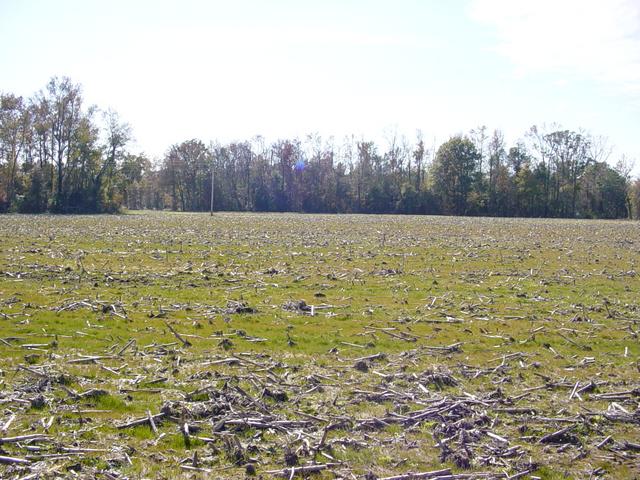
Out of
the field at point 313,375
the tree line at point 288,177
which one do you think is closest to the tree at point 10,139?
the tree line at point 288,177

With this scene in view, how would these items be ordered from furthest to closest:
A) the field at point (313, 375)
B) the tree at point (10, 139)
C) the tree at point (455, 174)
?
1. the tree at point (455, 174)
2. the tree at point (10, 139)
3. the field at point (313, 375)

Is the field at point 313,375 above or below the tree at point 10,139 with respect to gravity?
below

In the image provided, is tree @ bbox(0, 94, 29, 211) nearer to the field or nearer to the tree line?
the tree line

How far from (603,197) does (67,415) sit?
12935 centimetres

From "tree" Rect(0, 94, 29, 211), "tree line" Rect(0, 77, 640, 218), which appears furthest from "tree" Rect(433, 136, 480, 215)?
"tree" Rect(0, 94, 29, 211)

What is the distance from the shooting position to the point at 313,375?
9961 mm

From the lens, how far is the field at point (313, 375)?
7.01m

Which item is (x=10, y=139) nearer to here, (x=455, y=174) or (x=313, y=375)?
(x=455, y=174)

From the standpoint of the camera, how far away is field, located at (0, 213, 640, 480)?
701cm

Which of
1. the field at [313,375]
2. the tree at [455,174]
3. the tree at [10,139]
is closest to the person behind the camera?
the field at [313,375]

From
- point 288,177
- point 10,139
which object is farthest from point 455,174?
point 10,139

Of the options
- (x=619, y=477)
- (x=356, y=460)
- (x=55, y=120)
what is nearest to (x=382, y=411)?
(x=356, y=460)

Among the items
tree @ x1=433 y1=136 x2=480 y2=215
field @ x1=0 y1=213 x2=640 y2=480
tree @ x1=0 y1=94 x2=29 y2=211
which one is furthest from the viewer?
tree @ x1=433 y1=136 x2=480 y2=215

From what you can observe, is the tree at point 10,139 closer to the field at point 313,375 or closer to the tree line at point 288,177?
the tree line at point 288,177
